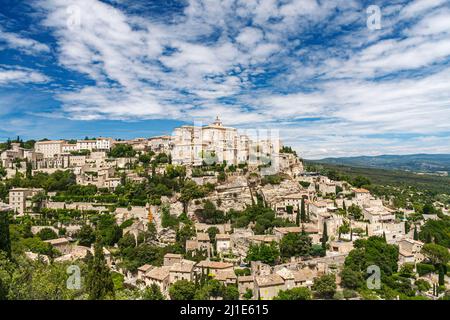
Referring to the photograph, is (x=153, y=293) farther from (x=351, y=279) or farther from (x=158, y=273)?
(x=351, y=279)

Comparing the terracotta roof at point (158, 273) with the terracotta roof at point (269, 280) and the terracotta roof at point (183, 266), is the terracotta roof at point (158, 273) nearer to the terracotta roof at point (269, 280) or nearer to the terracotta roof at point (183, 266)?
the terracotta roof at point (183, 266)

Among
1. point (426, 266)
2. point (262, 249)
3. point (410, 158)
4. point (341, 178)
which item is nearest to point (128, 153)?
point (341, 178)

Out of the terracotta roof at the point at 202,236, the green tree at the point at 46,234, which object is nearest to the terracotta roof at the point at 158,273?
the terracotta roof at the point at 202,236

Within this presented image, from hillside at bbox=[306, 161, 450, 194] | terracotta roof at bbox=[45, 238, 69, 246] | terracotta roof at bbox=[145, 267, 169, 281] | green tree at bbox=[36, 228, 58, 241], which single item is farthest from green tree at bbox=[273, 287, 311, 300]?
hillside at bbox=[306, 161, 450, 194]

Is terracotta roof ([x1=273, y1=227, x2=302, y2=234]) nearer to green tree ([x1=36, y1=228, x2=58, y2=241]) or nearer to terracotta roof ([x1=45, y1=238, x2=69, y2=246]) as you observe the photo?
terracotta roof ([x1=45, y1=238, x2=69, y2=246])

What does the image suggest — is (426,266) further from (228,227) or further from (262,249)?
(228,227)

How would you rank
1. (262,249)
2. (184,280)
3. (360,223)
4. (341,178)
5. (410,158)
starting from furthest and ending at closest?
(410,158), (341,178), (360,223), (262,249), (184,280)

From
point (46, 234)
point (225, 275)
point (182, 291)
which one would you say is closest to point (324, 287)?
point (225, 275)

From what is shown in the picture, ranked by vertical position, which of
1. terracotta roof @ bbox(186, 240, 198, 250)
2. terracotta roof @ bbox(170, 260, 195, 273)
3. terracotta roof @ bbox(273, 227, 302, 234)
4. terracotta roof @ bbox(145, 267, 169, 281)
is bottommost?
terracotta roof @ bbox(145, 267, 169, 281)
